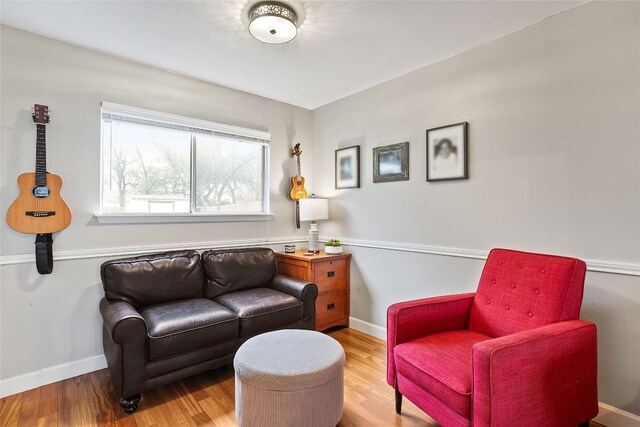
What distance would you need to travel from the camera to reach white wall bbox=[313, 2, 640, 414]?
5.83 feet

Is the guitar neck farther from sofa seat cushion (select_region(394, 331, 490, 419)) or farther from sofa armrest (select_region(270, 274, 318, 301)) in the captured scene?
sofa seat cushion (select_region(394, 331, 490, 419))

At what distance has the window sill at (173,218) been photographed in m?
2.51

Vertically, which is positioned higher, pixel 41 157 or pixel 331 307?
pixel 41 157

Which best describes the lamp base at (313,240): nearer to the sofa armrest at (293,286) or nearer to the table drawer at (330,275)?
the table drawer at (330,275)

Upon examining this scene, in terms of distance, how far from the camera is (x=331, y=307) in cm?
319

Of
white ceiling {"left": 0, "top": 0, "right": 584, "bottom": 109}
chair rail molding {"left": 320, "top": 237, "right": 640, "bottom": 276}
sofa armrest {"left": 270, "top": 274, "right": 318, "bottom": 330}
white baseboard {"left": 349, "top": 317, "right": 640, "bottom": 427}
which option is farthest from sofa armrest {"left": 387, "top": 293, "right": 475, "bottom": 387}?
white ceiling {"left": 0, "top": 0, "right": 584, "bottom": 109}

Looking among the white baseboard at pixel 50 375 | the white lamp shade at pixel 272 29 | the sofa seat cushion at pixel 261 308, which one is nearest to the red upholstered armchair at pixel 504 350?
the sofa seat cushion at pixel 261 308

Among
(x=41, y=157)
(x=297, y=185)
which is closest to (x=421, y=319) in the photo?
(x=297, y=185)

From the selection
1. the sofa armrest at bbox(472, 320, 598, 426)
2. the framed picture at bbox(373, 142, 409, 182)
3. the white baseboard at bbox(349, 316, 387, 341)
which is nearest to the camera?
the sofa armrest at bbox(472, 320, 598, 426)

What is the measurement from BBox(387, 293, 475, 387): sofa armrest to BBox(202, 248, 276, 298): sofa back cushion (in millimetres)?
1471

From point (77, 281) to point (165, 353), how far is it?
99 cm

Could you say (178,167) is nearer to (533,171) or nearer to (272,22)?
(272,22)

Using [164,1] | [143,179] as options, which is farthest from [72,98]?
[164,1]

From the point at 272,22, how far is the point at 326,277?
2177 millimetres
